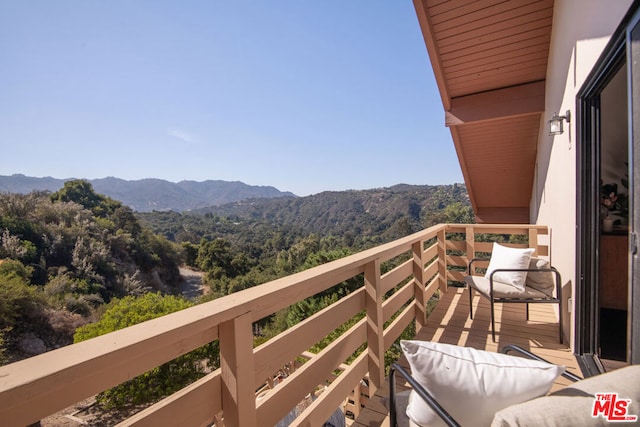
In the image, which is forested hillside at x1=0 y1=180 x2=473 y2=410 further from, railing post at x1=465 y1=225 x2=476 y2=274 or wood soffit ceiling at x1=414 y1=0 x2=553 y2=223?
wood soffit ceiling at x1=414 y1=0 x2=553 y2=223

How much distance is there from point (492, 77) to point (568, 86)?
1873 mm

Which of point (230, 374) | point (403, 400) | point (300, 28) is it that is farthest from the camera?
point (300, 28)

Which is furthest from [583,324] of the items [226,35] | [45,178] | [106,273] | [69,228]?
[45,178]

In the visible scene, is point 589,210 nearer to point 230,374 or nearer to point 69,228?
point 230,374

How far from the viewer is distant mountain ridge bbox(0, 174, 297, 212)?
93900 mm

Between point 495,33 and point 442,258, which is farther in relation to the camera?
point 442,258

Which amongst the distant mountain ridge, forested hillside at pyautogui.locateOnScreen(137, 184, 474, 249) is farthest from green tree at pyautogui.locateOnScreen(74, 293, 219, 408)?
the distant mountain ridge

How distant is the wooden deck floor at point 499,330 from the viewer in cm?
246

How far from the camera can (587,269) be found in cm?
212

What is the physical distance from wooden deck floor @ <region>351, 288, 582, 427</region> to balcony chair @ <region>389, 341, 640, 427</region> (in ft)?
3.44

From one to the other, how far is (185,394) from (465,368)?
2.84ft

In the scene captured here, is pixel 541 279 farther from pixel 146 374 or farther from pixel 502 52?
pixel 146 374

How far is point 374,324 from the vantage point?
2006 millimetres

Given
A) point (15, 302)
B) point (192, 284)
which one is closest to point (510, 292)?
point (15, 302)
